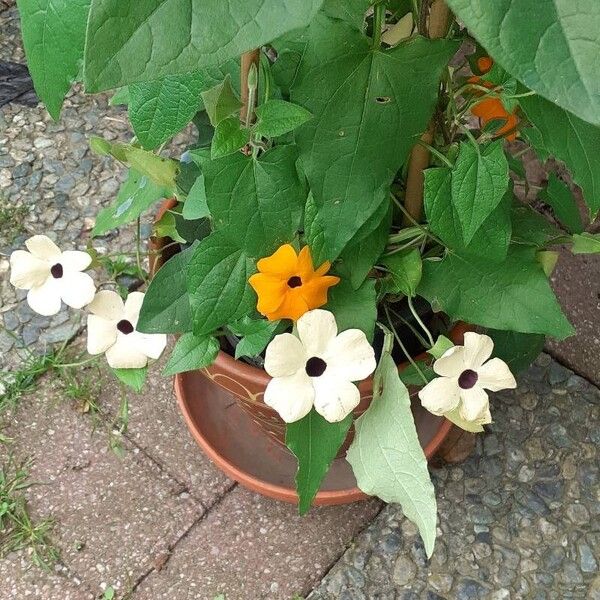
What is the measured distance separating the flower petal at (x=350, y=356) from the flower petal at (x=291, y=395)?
0.09 feet

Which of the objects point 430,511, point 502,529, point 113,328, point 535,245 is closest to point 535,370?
point 502,529

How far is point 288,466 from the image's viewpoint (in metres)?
1.16

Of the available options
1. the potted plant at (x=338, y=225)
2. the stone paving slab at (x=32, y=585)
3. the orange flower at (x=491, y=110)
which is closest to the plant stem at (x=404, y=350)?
the potted plant at (x=338, y=225)

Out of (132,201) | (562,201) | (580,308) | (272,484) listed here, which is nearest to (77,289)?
(132,201)

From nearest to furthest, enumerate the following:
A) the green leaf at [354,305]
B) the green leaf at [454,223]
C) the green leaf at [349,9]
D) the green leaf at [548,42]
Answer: the green leaf at [548,42] → the green leaf at [349,9] → the green leaf at [454,223] → the green leaf at [354,305]

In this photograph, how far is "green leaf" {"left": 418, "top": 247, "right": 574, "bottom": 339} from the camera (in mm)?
798

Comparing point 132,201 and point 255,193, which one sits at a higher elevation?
point 255,193

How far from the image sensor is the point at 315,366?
2.42 ft

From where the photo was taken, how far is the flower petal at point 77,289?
0.83 meters

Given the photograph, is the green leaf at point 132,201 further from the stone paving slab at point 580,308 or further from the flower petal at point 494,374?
the stone paving slab at point 580,308

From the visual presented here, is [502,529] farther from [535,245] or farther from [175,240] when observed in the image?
[175,240]

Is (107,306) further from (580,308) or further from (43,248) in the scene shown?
(580,308)

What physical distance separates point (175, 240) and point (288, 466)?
1.31ft

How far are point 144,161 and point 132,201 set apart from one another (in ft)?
0.30
